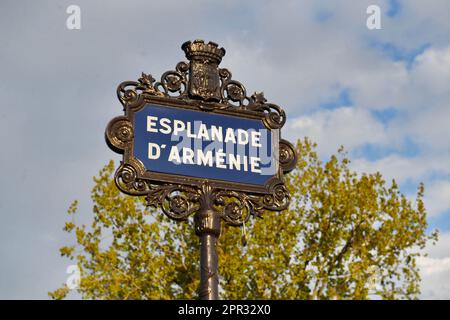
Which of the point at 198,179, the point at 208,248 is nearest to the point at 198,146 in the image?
the point at 198,179

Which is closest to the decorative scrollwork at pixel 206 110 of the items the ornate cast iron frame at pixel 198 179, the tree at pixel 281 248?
the ornate cast iron frame at pixel 198 179

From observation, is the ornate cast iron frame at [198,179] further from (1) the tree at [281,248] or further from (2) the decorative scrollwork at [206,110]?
(1) the tree at [281,248]

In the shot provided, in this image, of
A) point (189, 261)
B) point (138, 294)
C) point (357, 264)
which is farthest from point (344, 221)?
point (138, 294)

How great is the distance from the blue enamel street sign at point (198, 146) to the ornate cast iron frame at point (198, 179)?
0.17 ft

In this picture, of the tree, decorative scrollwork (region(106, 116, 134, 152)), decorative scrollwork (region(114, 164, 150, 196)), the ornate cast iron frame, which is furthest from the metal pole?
the tree

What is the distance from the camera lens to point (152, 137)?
681 cm

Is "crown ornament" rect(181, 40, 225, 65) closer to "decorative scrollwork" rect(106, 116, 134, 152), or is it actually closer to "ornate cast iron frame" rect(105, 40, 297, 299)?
"ornate cast iron frame" rect(105, 40, 297, 299)

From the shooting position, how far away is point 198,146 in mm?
6848

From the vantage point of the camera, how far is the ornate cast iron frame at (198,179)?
6.70m

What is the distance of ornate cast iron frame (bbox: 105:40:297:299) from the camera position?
264 inches

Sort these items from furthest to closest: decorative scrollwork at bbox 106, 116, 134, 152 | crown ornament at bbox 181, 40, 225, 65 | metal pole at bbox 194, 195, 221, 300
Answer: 1. crown ornament at bbox 181, 40, 225, 65
2. decorative scrollwork at bbox 106, 116, 134, 152
3. metal pole at bbox 194, 195, 221, 300

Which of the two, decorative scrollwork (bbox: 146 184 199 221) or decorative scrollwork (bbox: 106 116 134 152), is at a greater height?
decorative scrollwork (bbox: 106 116 134 152)
